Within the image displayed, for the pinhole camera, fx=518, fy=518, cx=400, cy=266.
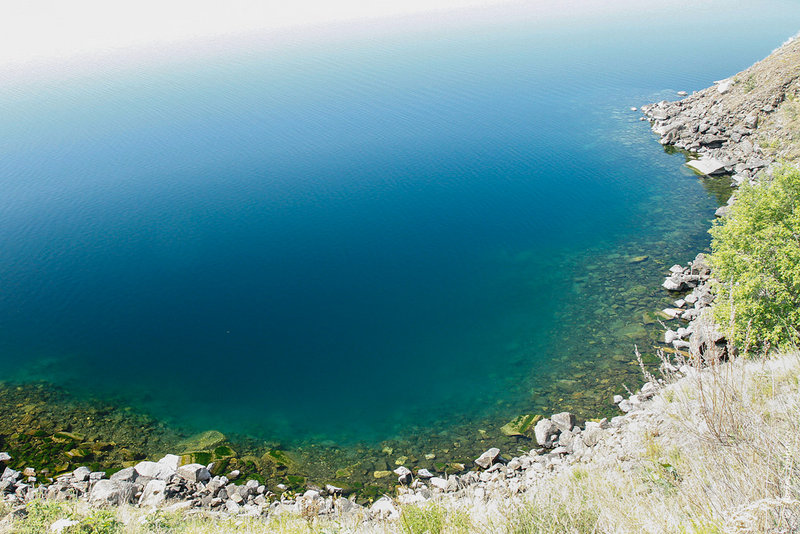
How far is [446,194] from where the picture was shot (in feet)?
141

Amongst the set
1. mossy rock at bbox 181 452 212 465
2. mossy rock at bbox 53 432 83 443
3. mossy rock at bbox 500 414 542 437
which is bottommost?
mossy rock at bbox 500 414 542 437

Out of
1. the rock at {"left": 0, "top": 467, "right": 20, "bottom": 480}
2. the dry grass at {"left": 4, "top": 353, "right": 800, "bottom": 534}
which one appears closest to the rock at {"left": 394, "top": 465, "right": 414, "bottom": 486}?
the dry grass at {"left": 4, "top": 353, "right": 800, "bottom": 534}

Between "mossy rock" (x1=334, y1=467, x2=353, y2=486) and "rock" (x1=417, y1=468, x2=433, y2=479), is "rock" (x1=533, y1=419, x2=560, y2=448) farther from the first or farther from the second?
"mossy rock" (x1=334, y1=467, x2=353, y2=486)

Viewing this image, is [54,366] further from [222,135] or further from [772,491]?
[222,135]

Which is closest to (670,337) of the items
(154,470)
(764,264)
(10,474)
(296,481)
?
(764,264)

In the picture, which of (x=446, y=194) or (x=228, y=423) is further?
(x=446, y=194)

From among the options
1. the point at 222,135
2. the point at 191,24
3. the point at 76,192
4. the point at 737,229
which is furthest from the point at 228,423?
the point at 191,24

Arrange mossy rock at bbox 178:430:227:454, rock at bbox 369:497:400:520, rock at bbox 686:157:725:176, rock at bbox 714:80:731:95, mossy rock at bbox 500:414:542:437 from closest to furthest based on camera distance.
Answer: rock at bbox 369:497:400:520, mossy rock at bbox 500:414:542:437, mossy rock at bbox 178:430:227:454, rock at bbox 686:157:725:176, rock at bbox 714:80:731:95

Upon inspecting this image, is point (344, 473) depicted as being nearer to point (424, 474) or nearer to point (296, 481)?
point (296, 481)

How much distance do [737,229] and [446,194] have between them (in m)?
24.0

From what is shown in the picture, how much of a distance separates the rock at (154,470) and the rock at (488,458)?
37.4 feet

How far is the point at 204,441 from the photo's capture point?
72.8 ft

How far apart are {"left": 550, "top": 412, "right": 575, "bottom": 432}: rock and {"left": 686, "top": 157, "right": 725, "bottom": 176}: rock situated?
107 feet

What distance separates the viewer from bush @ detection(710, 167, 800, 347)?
1948 centimetres
